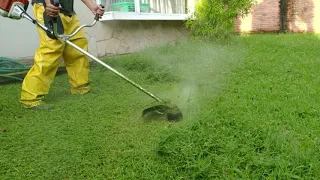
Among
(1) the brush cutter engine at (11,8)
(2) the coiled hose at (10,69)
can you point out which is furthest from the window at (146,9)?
(1) the brush cutter engine at (11,8)

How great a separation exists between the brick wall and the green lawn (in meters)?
6.18

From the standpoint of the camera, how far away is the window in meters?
5.19

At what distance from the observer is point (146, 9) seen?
5.77 m

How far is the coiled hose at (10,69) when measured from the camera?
3.80m

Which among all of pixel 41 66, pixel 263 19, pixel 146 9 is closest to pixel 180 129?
pixel 41 66

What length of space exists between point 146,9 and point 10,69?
2735 millimetres

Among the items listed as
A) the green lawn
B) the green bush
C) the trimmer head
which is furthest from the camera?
the green bush

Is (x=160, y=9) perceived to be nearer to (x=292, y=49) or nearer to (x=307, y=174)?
(x=292, y=49)

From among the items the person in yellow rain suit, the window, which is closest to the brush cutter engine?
the person in yellow rain suit

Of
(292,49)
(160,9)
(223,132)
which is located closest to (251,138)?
(223,132)

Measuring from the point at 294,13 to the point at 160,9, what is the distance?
5.14 m

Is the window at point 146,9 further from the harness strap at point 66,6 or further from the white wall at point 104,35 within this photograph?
Result: the harness strap at point 66,6

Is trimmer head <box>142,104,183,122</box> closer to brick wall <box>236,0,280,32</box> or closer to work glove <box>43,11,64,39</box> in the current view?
work glove <box>43,11,64,39</box>

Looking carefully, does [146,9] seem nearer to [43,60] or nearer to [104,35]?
[104,35]
